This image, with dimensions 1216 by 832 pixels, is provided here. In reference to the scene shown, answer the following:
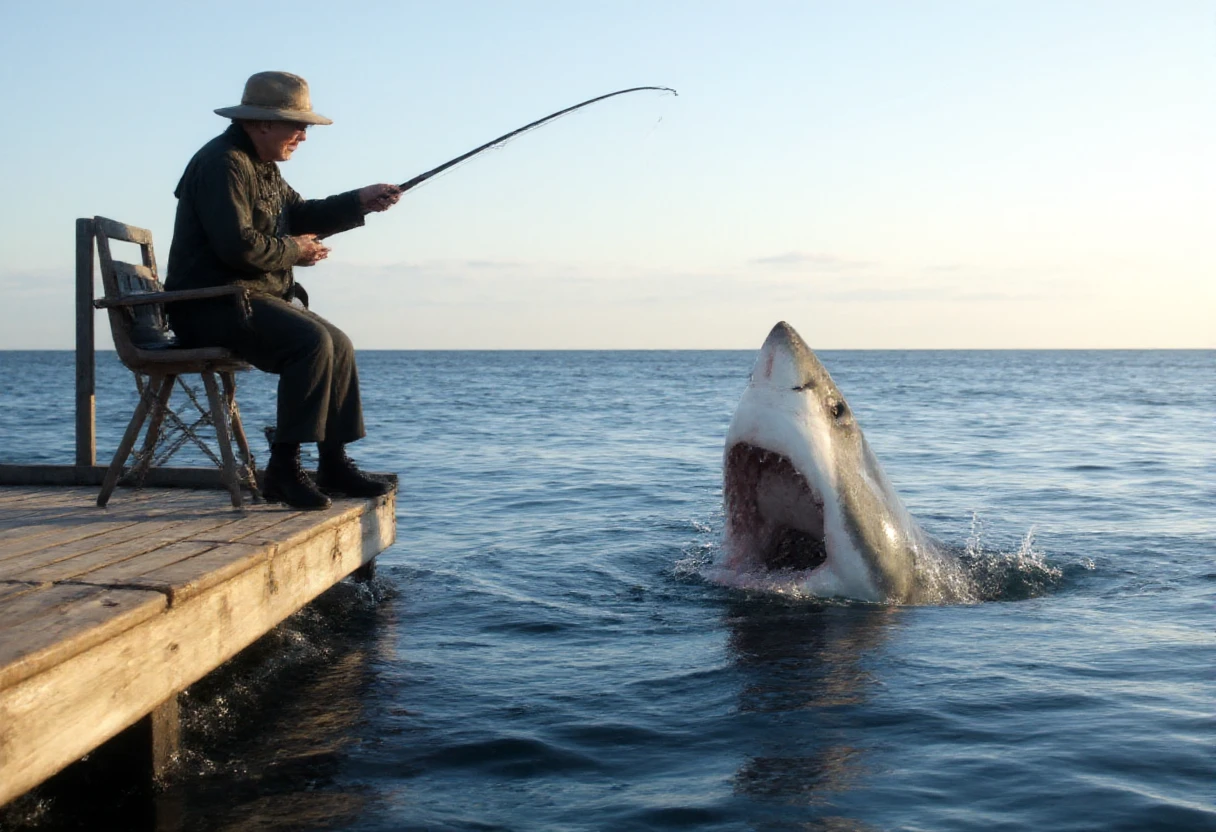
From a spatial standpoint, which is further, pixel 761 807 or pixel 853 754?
pixel 853 754

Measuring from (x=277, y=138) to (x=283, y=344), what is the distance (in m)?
0.84

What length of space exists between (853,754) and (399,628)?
2.60 metres

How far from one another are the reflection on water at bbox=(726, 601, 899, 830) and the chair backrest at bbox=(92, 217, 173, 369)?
274 cm

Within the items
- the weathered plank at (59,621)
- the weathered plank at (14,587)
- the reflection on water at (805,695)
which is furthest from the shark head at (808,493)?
the weathered plank at (14,587)

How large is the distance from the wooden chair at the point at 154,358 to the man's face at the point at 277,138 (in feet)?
2.10

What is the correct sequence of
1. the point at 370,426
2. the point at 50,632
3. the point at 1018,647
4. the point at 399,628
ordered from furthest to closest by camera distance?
the point at 370,426, the point at 399,628, the point at 1018,647, the point at 50,632

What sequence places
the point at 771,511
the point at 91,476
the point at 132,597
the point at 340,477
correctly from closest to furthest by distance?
1. the point at 132,597
2. the point at 340,477
3. the point at 771,511
4. the point at 91,476

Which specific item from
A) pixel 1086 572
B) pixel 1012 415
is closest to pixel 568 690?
pixel 1086 572

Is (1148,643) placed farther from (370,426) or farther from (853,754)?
(370,426)

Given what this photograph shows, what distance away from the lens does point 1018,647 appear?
539 centimetres

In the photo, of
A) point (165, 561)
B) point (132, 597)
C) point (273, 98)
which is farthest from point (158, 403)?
point (132, 597)

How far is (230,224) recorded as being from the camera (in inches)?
183

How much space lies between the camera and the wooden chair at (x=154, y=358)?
4.73m

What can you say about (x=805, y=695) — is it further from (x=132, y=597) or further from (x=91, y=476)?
(x=91, y=476)
